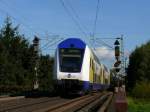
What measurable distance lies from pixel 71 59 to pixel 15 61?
24346mm

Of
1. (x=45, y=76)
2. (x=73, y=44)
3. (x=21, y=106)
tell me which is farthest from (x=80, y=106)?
(x=45, y=76)

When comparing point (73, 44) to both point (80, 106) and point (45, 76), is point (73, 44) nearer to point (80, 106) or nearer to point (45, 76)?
point (80, 106)

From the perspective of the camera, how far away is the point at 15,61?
62.0 metres

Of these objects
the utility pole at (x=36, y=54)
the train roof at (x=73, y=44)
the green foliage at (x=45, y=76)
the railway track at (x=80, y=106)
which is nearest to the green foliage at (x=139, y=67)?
the green foliage at (x=45, y=76)

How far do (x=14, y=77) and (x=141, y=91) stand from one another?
15267 mm

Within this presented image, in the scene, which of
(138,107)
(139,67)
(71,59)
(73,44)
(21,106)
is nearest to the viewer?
(21,106)

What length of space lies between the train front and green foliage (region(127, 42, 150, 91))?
120 feet

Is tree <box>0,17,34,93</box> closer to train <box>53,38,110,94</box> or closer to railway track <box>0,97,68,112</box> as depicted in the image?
train <box>53,38,110,94</box>

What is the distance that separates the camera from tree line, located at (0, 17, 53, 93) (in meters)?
55.9

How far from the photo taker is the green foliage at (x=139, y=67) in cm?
7819

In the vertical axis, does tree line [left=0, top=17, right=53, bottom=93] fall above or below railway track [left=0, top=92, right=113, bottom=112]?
above

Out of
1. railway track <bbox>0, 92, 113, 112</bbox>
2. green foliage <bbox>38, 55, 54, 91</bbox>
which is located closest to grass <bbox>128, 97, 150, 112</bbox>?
railway track <bbox>0, 92, 113, 112</bbox>

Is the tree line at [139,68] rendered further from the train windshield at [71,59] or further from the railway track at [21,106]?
the railway track at [21,106]

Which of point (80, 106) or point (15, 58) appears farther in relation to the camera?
point (15, 58)
